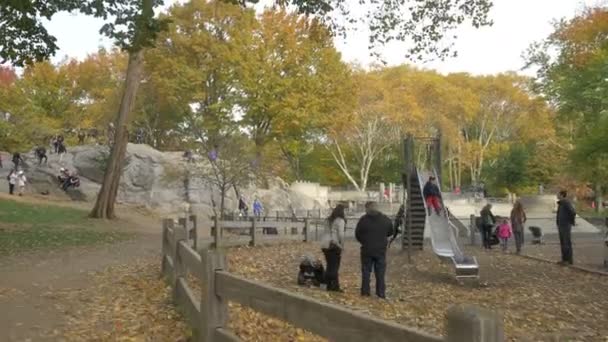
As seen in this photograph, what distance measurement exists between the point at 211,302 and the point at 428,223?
1395 cm

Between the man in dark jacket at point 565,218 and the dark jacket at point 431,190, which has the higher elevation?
the dark jacket at point 431,190

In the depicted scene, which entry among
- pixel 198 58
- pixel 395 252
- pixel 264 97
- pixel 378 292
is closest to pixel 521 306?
pixel 378 292

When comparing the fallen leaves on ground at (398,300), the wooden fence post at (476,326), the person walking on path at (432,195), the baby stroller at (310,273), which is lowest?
the fallen leaves on ground at (398,300)

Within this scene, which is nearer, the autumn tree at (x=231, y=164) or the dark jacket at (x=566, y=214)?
the dark jacket at (x=566, y=214)

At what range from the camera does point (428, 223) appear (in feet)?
61.3

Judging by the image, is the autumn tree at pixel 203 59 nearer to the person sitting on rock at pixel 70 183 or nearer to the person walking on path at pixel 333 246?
the person sitting on rock at pixel 70 183

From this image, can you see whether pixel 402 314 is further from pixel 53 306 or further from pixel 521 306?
pixel 53 306

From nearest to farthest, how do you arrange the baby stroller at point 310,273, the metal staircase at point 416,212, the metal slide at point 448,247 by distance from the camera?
the baby stroller at point 310,273 < the metal slide at point 448,247 < the metal staircase at point 416,212

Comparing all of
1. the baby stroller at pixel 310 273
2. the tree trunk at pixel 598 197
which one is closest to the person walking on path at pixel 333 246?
the baby stroller at pixel 310 273

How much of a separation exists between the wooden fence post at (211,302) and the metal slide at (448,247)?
9.43 m

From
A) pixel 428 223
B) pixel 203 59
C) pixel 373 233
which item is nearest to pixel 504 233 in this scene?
pixel 428 223

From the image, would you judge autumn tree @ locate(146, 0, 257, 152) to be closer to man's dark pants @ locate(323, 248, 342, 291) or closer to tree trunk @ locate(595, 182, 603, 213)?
man's dark pants @ locate(323, 248, 342, 291)

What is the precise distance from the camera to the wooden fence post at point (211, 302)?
5.37 metres

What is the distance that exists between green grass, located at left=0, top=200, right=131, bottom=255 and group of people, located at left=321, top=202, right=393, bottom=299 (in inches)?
361
